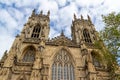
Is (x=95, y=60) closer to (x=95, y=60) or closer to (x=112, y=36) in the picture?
(x=95, y=60)

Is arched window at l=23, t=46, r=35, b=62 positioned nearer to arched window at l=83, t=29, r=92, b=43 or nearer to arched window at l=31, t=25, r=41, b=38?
arched window at l=31, t=25, r=41, b=38

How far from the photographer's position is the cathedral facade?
19.5m

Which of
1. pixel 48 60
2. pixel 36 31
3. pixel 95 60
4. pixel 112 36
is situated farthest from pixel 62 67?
pixel 112 36

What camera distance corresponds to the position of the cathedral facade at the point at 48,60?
19484 mm

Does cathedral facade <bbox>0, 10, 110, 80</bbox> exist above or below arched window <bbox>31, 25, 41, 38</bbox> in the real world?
below

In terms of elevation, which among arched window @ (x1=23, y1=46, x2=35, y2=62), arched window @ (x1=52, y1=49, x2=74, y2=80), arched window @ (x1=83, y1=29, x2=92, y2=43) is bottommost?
arched window @ (x1=52, y1=49, x2=74, y2=80)

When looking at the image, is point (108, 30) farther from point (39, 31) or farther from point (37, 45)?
point (39, 31)

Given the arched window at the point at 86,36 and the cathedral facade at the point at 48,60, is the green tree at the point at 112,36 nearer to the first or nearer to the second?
the cathedral facade at the point at 48,60

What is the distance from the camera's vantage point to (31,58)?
23.5 m

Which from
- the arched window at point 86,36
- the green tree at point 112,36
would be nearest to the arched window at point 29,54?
the arched window at point 86,36

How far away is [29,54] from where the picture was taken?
2411cm

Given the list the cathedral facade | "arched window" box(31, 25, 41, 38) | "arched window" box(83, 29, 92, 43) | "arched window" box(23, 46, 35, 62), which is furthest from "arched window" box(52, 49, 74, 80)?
"arched window" box(83, 29, 92, 43)

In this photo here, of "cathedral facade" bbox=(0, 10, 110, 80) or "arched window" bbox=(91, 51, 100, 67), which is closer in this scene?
"cathedral facade" bbox=(0, 10, 110, 80)

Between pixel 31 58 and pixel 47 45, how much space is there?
12.3 feet
